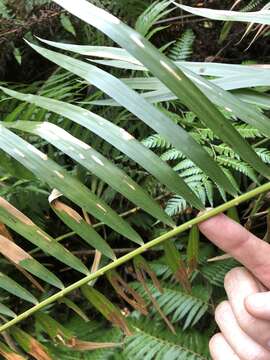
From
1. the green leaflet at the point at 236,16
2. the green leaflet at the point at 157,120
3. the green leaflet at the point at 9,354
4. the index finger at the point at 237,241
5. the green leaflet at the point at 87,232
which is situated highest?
the green leaflet at the point at 236,16

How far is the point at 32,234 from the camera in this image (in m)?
0.70

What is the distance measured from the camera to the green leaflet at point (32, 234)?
699 millimetres

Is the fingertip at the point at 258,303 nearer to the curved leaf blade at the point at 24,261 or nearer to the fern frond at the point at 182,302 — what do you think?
the curved leaf blade at the point at 24,261

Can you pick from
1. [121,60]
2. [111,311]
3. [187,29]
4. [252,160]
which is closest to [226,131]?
[252,160]

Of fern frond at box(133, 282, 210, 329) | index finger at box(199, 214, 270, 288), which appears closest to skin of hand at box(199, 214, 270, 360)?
index finger at box(199, 214, 270, 288)

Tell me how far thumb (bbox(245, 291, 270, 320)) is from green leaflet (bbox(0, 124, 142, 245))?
0.15 m

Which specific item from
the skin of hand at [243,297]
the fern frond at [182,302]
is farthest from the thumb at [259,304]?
the fern frond at [182,302]

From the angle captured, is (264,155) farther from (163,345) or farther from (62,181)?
(163,345)

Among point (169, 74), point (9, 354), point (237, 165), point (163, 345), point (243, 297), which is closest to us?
point (169, 74)

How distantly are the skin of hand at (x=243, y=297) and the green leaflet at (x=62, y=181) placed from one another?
0.38 ft

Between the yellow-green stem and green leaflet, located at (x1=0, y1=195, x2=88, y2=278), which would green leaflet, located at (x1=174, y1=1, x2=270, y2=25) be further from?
green leaflet, located at (x1=0, y1=195, x2=88, y2=278)

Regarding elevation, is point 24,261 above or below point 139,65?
below

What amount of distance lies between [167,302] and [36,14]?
2.45 ft

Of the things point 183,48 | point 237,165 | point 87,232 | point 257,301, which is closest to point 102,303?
point 87,232
